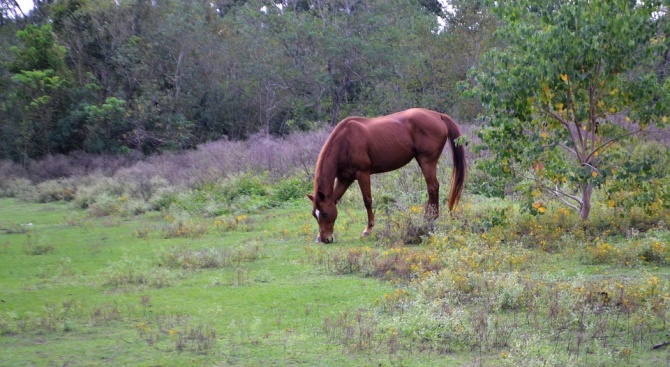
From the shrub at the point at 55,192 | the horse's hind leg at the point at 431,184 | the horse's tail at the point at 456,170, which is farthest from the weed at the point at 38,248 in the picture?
the shrub at the point at 55,192

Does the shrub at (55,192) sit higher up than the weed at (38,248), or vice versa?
the shrub at (55,192)

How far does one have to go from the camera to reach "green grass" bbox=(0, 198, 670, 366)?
20.3 feet

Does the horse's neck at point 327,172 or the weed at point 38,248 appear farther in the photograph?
the weed at point 38,248

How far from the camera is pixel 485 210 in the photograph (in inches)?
481

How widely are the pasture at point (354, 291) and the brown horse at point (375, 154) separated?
0.54 m

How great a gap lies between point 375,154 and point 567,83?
11.7 ft

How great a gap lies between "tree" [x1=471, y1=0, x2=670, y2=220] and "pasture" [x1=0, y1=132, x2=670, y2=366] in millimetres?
893

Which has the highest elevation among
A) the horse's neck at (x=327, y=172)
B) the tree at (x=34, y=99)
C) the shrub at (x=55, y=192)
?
the tree at (x=34, y=99)

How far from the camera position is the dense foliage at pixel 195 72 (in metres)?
26.7

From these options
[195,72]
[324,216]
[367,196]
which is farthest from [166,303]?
[195,72]

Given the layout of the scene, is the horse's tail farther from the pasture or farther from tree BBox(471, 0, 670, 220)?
tree BBox(471, 0, 670, 220)

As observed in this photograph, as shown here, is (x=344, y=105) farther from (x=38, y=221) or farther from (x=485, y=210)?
(x=485, y=210)

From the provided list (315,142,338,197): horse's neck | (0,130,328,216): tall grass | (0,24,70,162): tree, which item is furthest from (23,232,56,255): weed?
(0,24,70,162): tree

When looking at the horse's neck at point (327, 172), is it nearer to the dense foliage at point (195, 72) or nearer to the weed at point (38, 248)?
the weed at point (38, 248)
